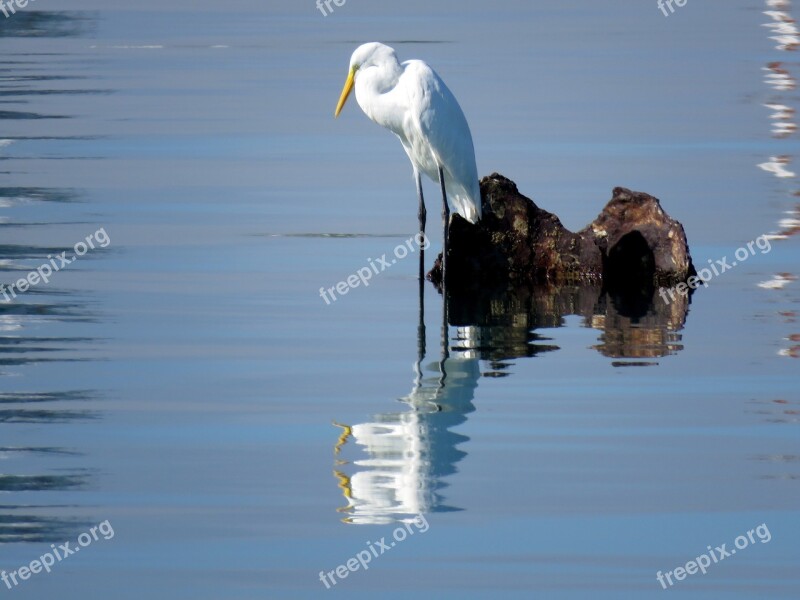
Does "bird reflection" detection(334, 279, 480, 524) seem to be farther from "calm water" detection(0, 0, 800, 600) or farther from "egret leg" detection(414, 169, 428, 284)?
"egret leg" detection(414, 169, 428, 284)

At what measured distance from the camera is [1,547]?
7484 millimetres

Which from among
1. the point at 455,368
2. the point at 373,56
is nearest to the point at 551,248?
the point at 373,56

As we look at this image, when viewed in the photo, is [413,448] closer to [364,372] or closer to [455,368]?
[364,372]

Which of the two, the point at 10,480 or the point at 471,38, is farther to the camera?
the point at 471,38

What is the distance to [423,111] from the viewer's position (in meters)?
14.0

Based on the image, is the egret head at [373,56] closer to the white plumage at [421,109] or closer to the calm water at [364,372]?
the white plumage at [421,109]

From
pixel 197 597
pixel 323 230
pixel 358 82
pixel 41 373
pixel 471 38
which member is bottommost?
pixel 197 597

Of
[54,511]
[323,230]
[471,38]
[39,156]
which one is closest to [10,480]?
[54,511]

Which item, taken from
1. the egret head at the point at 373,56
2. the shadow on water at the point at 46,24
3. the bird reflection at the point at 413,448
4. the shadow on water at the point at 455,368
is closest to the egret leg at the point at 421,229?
the shadow on water at the point at 455,368

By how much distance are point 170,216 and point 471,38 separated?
16.2m

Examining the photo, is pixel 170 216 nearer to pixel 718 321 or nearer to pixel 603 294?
pixel 603 294

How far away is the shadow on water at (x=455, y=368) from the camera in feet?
27.4

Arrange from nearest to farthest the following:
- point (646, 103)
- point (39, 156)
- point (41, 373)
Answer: point (41, 373) → point (39, 156) → point (646, 103)

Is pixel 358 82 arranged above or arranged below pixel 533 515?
above
